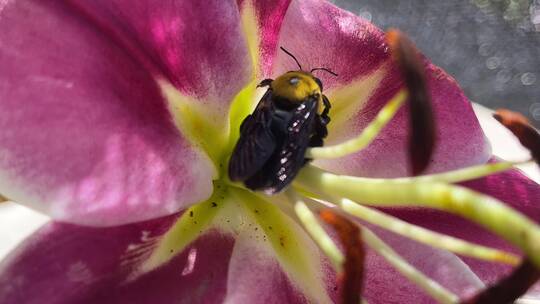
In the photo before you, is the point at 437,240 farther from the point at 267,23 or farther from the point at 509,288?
the point at 267,23

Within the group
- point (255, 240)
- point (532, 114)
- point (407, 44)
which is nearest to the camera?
point (407, 44)

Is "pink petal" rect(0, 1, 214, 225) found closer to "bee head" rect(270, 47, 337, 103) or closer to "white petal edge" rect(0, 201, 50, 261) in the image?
"bee head" rect(270, 47, 337, 103)

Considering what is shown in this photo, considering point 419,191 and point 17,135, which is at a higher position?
point 17,135

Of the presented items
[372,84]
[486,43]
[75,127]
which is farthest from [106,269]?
[486,43]

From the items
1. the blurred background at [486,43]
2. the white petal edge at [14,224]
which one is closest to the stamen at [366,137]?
the white petal edge at [14,224]

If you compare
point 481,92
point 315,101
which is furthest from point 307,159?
point 481,92

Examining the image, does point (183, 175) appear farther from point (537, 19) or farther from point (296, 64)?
point (537, 19)

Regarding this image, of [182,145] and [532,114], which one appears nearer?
[182,145]
